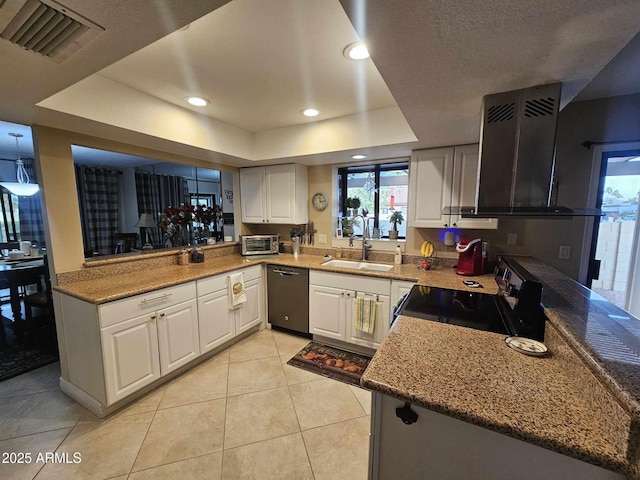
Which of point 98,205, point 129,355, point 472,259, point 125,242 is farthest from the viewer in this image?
point 98,205

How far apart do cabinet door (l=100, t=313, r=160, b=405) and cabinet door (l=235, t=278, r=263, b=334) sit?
885 mm

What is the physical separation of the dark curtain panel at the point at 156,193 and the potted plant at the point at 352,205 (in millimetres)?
3942

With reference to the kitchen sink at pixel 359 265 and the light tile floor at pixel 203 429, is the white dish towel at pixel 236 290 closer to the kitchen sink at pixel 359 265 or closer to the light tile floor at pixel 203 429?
the light tile floor at pixel 203 429

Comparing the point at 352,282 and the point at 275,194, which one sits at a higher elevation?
the point at 275,194

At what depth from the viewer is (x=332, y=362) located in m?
2.62

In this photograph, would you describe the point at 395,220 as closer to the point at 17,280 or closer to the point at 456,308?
the point at 456,308

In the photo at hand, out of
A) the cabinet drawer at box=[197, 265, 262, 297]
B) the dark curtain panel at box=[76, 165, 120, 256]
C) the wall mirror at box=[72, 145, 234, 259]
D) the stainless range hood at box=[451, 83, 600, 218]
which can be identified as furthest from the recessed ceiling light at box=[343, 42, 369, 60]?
the dark curtain panel at box=[76, 165, 120, 256]

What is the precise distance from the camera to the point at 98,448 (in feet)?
5.47

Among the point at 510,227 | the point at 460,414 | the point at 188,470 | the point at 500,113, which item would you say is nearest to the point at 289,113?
the point at 500,113

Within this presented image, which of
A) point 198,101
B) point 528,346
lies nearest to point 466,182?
point 528,346

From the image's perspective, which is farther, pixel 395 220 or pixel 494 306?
pixel 395 220

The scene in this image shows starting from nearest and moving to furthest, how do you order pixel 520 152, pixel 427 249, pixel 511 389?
1. pixel 511 389
2. pixel 520 152
3. pixel 427 249

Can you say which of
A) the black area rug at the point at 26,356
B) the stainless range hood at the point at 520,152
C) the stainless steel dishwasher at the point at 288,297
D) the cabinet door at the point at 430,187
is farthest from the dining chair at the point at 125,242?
the stainless range hood at the point at 520,152

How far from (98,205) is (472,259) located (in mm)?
6507
